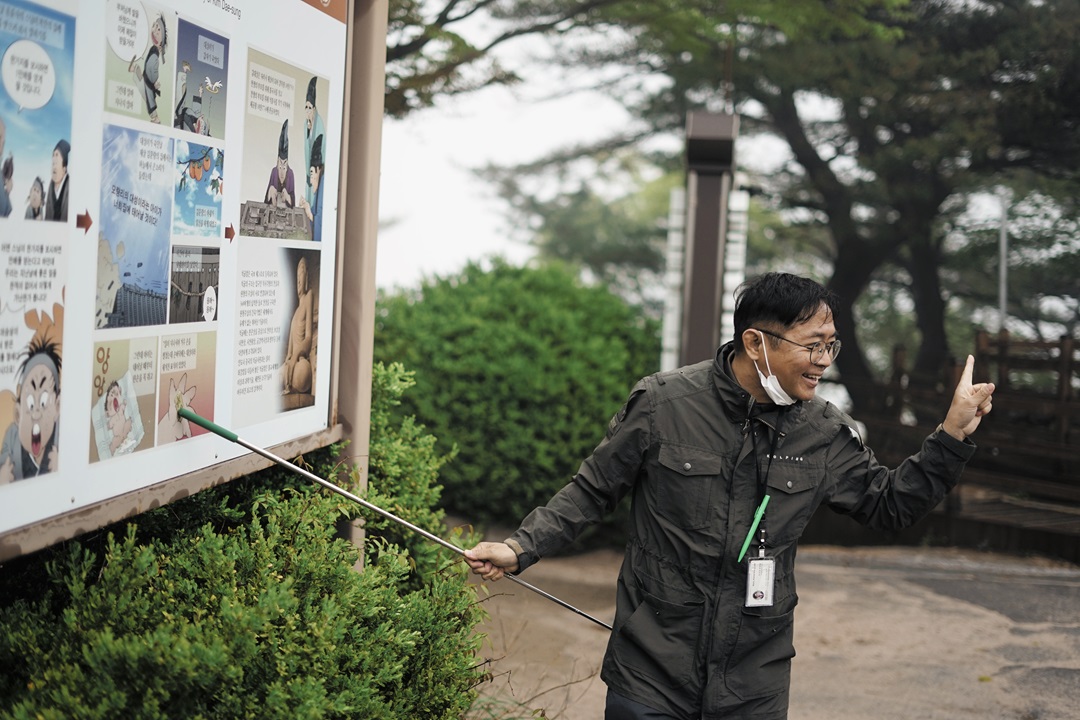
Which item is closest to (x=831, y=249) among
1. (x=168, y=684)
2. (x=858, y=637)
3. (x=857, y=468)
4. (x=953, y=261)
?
(x=953, y=261)

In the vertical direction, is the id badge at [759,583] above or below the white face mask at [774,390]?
below

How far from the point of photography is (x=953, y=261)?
8406 mm

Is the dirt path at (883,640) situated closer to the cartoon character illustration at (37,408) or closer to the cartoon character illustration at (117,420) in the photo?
the cartoon character illustration at (117,420)

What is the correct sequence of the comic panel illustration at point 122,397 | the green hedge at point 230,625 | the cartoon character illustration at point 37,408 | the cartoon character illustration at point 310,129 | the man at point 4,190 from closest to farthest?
the man at point 4,190
the cartoon character illustration at point 37,408
the green hedge at point 230,625
the comic panel illustration at point 122,397
the cartoon character illustration at point 310,129

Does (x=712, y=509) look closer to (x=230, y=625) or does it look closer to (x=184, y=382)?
(x=230, y=625)

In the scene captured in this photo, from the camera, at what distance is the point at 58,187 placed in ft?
7.15

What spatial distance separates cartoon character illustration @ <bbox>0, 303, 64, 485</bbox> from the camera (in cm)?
213

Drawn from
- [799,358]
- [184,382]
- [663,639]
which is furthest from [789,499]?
[184,382]

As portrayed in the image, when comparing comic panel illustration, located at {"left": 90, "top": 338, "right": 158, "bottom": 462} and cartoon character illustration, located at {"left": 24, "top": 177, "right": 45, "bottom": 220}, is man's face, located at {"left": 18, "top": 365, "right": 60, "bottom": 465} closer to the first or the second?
comic panel illustration, located at {"left": 90, "top": 338, "right": 158, "bottom": 462}

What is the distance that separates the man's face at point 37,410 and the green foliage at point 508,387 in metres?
A: 5.15

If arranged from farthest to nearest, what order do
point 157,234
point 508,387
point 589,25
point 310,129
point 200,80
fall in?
point 589,25
point 508,387
point 310,129
point 200,80
point 157,234

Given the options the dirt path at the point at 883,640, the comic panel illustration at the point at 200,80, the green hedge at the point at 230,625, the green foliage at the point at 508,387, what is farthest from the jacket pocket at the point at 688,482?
the green foliage at the point at 508,387

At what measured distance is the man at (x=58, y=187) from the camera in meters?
2.16

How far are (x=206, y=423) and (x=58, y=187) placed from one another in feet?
2.41
